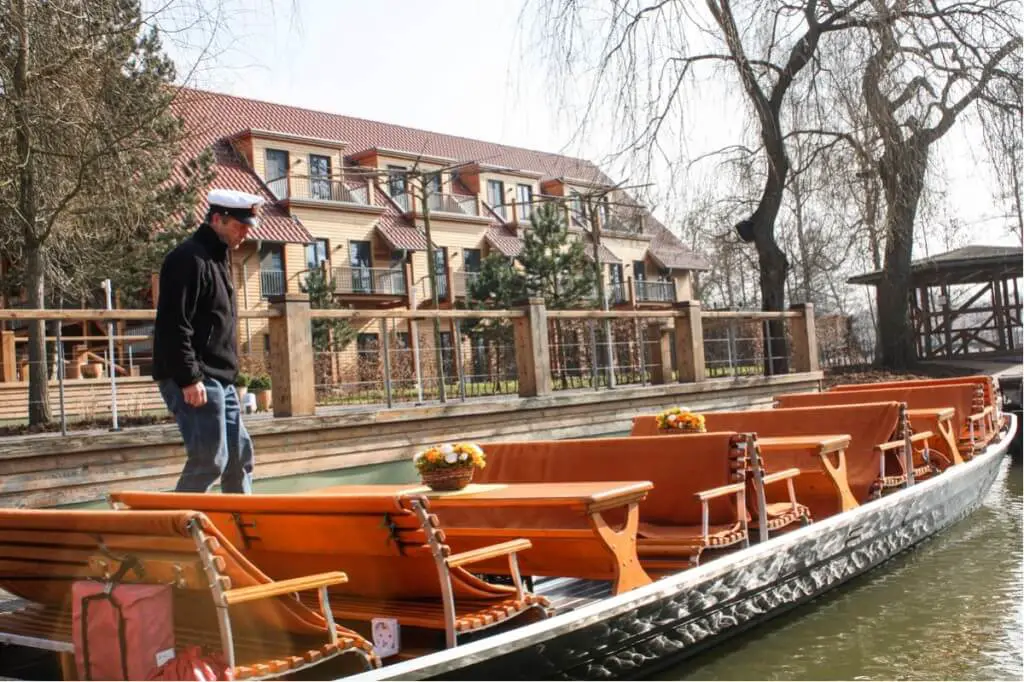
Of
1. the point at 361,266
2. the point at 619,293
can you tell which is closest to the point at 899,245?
the point at 361,266

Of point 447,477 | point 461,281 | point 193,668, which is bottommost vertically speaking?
point 193,668

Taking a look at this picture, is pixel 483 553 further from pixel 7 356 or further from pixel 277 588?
pixel 7 356

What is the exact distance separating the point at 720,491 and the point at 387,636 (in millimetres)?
2163

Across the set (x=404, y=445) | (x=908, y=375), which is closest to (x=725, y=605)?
(x=404, y=445)

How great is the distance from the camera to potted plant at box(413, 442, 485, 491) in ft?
18.6

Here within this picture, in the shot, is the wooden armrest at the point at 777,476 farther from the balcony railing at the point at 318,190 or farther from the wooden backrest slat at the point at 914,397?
the balcony railing at the point at 318,190

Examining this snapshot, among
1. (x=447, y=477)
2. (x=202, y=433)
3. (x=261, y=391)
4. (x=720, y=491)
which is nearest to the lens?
(x=202, y=433)

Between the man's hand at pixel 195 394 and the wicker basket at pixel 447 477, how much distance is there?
1202 mm

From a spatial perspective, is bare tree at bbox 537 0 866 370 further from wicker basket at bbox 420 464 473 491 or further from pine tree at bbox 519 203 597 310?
pine tree at bbox 519 203 597 310

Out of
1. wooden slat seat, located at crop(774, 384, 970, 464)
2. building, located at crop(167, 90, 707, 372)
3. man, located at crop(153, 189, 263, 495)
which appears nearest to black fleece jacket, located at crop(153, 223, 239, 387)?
man, located at crop(153, 189, 263, 495)

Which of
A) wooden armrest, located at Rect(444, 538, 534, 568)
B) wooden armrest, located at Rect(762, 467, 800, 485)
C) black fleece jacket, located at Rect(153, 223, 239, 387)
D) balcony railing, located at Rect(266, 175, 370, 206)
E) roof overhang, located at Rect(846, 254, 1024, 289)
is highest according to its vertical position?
balcony railing, located at Rect(266, 175, 370, 206)

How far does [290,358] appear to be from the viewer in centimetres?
977

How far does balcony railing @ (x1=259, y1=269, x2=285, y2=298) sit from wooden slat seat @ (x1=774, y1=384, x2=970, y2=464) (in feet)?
88.9

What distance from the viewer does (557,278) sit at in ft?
129
